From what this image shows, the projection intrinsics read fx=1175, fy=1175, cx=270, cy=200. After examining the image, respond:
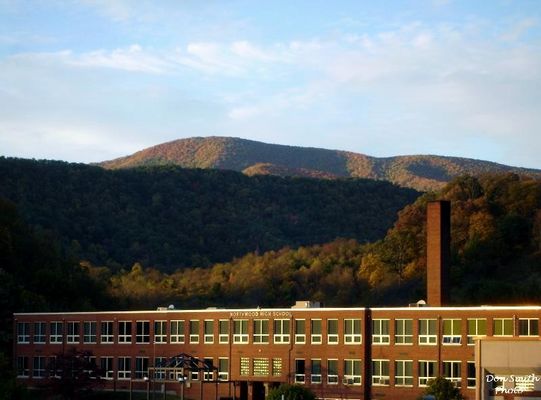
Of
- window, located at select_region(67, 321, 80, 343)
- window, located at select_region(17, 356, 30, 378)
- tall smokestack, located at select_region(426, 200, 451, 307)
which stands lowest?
window, located at select_region(17, 356, 30, 378)

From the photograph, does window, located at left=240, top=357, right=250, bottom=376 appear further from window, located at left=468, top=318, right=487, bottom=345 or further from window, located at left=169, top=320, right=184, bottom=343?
window, located at left=468, top=318, right=487, bottom=345

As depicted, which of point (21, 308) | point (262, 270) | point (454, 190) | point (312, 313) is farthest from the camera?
point (262, 270)

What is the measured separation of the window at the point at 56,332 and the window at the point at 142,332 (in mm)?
7964

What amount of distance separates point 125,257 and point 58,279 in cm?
5569

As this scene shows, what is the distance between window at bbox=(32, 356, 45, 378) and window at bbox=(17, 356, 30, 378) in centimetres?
73

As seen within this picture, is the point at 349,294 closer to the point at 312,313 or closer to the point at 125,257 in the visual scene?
the point at 125,257

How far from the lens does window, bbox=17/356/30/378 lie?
10088 cm

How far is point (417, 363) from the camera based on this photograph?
79.9 m

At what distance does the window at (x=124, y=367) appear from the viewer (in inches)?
3748

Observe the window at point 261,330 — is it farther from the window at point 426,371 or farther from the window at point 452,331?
the window at point 452,331

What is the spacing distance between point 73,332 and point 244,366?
1764 cm

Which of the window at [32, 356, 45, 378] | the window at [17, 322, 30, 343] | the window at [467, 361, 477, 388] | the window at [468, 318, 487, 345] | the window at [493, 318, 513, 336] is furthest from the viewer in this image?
the window at [17, 322, 30, 343]

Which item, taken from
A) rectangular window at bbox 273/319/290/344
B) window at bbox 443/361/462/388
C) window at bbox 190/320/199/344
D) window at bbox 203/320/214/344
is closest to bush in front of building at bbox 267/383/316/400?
window at bbox 443/361/462/388

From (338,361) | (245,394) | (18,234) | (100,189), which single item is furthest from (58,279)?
(100,189)
